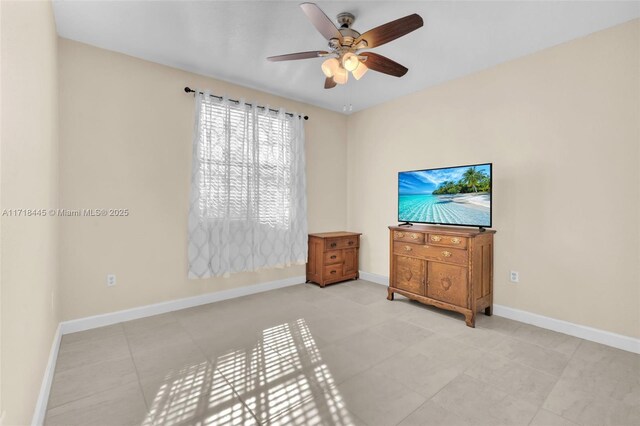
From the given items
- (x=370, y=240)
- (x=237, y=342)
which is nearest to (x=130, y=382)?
(x=237, y=342)

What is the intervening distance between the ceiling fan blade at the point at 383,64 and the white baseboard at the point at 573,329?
2.62 m

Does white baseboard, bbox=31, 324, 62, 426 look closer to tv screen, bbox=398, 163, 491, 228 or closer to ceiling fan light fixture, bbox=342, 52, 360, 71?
ceiling fan light fixture, bbox=342, 52, 360, 71

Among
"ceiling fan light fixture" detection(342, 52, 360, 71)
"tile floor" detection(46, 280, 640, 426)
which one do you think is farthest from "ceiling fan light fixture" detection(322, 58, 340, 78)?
"tile floor" detection(46, 280, 640, 426)

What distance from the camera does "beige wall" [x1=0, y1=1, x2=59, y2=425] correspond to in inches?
41.8

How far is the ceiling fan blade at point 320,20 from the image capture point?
5.90 ft

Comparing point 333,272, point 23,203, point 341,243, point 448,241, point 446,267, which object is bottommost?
point 333,272

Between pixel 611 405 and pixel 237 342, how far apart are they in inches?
101

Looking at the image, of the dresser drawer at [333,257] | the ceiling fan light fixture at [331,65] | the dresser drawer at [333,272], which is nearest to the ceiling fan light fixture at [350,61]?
the ceiling fan light fixture at [331,65]

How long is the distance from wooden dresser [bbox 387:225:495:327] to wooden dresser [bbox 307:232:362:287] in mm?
981

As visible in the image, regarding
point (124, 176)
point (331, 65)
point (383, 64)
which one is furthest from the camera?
point (124, 176)

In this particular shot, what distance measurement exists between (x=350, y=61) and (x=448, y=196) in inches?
74.3

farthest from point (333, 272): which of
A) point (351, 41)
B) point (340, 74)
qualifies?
point (351, 41)

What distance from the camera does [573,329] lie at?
2695 mm

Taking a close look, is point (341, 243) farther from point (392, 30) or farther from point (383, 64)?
point (392, 30)
